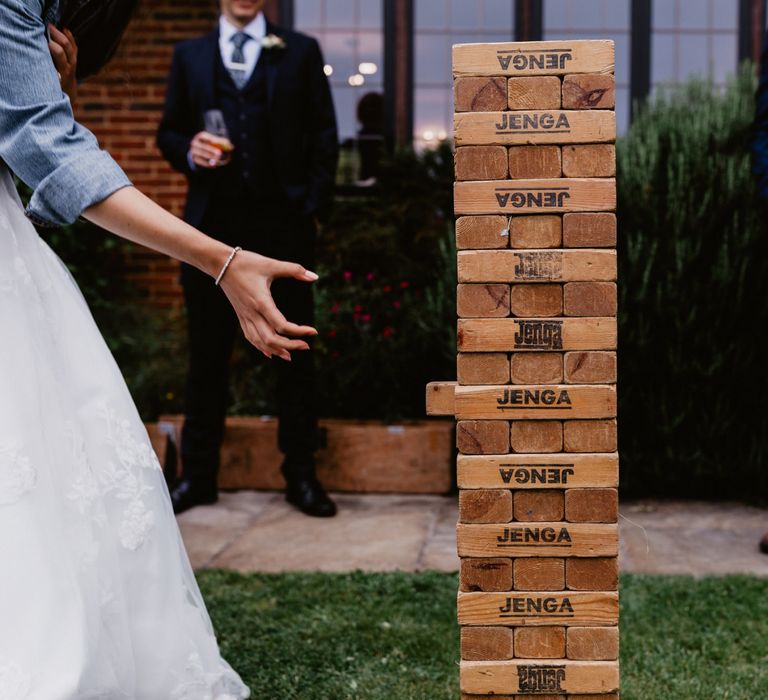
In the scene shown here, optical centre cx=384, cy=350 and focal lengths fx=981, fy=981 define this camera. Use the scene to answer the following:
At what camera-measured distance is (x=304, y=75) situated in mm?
4293

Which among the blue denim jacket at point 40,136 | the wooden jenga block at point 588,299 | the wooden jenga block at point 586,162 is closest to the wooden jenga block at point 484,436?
the wooden jenga block at point 588,299

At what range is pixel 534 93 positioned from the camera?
1.75 m

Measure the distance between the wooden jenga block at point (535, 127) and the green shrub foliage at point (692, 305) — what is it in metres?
2.51

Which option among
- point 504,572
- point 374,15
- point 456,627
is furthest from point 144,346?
point 504,572

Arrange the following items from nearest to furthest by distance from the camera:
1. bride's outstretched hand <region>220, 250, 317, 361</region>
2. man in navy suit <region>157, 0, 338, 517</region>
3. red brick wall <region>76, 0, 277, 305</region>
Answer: bride's outstretched hand <region>220, 250, 317, 361</region> < man in navy suit <region>157, 0, 338, 517</region> < red brick wall <region>76, 0, 277, 305</region>

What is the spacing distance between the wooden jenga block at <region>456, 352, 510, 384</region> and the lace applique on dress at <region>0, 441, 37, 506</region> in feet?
2.54

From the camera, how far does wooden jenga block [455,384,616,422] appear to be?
5.81 feet

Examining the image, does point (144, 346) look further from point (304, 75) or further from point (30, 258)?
point (30, 258)

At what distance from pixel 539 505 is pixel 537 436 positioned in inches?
5.1

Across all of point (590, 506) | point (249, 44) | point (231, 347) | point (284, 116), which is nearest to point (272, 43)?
point (249, 44)

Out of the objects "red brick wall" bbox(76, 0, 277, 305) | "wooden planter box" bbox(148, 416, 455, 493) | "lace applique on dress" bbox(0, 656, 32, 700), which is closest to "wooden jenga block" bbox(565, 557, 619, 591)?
"lace applique on dress" bbox(0, 656, 32, 700)

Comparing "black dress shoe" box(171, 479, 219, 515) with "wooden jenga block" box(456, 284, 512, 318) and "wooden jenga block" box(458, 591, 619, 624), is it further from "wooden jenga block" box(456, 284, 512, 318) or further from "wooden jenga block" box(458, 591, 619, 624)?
"wooden jenga block" box(456, 284, 512, 318)

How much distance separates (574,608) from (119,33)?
1.53 metres

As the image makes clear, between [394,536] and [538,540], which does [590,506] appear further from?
[394,536]
